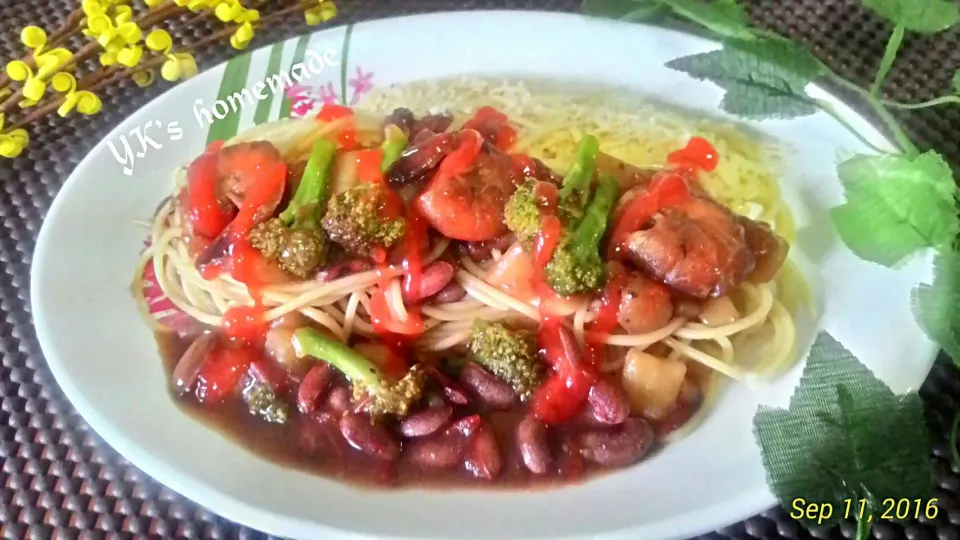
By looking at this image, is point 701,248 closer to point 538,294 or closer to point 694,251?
point 694,251

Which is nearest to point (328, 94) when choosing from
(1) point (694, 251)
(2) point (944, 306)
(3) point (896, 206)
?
(1) point (694, 251)

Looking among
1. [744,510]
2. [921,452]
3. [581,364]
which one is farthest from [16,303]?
[921,452]

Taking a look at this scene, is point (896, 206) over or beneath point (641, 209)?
over

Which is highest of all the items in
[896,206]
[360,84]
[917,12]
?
[917,12]

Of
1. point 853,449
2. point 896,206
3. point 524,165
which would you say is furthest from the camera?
point 524,165

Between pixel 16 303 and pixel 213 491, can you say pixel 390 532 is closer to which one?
pixel 213 491

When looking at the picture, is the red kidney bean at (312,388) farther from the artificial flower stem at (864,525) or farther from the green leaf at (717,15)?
the green leaf at (717,15)

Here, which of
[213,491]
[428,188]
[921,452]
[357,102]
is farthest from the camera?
[357,102]

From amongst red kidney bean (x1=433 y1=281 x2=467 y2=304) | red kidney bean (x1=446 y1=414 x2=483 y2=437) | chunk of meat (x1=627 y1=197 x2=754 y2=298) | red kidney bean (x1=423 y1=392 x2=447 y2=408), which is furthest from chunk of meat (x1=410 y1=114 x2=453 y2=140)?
red kidney bean (x1=446 y1=414 x2=483 y2=437)
